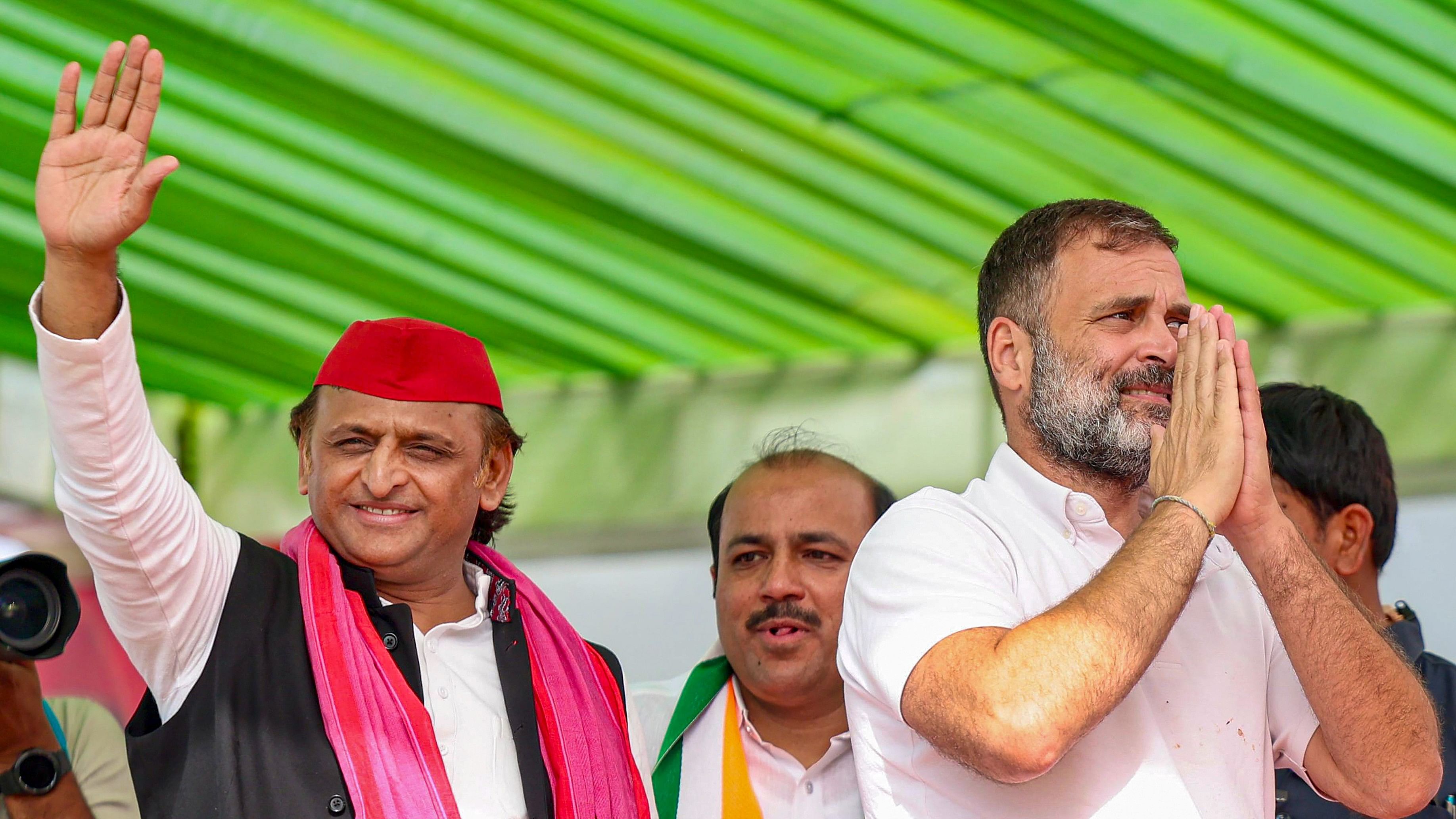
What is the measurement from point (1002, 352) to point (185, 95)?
3212 mm

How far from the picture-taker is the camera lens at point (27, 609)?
231 centimetres

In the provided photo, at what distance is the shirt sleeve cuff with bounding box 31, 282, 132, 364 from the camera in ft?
6.51

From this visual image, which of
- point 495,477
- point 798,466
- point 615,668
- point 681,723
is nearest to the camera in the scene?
point 495,477

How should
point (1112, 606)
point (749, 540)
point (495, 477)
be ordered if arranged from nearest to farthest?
1. point (1112, 606)
2. point (495, 477)
3. point (749, 540)

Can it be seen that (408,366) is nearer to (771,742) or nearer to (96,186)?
(96,186)

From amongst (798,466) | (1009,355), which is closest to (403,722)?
(1009,355)

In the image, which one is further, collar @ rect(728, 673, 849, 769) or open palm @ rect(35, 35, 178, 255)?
collar @ rect(728, 673, 849, 769)

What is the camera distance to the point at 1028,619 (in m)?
2.01

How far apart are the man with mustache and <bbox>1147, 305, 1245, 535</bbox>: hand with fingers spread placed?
46.6 inches

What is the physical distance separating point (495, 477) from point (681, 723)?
0.79m

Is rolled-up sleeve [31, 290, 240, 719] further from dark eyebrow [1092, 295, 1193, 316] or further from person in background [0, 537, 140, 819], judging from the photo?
dark eyebrow [1092, 295, 1193, 316]

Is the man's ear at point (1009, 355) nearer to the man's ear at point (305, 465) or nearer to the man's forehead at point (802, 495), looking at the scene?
the man's forehead at point (802, 495)

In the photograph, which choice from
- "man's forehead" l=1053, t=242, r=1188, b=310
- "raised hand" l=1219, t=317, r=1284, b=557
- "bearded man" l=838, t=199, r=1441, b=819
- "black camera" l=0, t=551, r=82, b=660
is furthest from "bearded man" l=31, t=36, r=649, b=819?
"raised hand" l=1219, t=317, r=1284, b=557

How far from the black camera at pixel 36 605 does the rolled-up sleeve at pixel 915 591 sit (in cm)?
122
